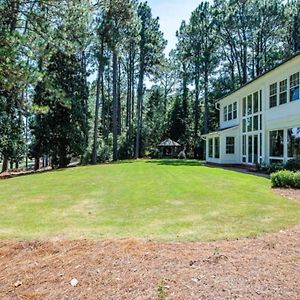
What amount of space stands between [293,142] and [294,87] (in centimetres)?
264

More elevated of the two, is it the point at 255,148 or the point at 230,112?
the point at 230,112

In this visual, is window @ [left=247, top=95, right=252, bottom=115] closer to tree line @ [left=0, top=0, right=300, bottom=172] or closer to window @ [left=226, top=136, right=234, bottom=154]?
window @ [left=226, top=136, right=234, bottom=154]

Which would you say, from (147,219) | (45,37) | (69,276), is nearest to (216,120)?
(45,37)

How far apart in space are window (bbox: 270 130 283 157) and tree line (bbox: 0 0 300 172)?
11.0 meters

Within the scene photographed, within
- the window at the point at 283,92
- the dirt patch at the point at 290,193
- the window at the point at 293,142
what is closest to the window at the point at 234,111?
the window at the point at 283,92

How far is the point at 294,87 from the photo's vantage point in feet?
53.2

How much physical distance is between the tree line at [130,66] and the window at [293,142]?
10697mm

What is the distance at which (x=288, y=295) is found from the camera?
347 cm

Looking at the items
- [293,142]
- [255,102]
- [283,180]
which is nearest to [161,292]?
[283,180]

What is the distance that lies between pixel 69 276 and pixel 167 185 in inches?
295

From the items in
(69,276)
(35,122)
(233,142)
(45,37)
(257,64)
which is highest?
(257,64)

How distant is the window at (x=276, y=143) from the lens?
17.6m

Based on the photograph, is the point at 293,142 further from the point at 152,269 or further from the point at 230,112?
the point at 152,269

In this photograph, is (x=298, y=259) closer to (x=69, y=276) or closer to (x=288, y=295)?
(x=288, y=295)
